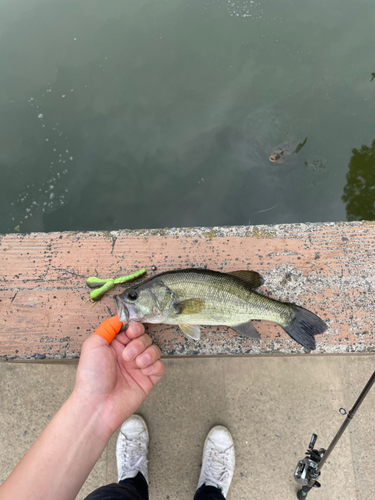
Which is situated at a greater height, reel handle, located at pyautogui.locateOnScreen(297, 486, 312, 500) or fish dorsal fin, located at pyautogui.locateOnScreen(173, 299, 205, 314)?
fish dorsal fin, located at pyautogui.locateOnScreen(173, 299, 205, 314)

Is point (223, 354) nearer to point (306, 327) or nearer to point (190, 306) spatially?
point (190, 306)

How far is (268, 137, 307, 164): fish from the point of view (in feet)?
17.3

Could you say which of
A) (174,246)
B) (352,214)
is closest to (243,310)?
(174,246)

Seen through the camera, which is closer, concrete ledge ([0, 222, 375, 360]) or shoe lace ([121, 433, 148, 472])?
concrete ledge ([0, 222, 375, 360])

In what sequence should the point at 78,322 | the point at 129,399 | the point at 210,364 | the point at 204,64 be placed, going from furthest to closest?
the point at 204,64 → the point at 210,364 → the point at 78,322 → the point at 129,399

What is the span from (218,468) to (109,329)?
196 centimetres

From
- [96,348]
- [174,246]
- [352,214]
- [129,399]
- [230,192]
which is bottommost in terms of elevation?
[129,399]

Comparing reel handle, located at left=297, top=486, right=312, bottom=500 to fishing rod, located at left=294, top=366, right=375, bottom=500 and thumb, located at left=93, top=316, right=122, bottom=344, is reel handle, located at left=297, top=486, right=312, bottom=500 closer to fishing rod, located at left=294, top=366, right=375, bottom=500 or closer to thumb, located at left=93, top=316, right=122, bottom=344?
fishing rod, located at left=294, top=366, right=375, bottom=500

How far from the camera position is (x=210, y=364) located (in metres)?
3.22

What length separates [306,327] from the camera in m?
2.17

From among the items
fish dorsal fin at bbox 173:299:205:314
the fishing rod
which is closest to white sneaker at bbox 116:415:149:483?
the fishing rod

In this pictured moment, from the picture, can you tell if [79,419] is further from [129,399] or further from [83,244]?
[83,244]

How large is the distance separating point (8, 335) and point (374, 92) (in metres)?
7.29

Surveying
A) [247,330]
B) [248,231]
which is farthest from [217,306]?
[248,231]
